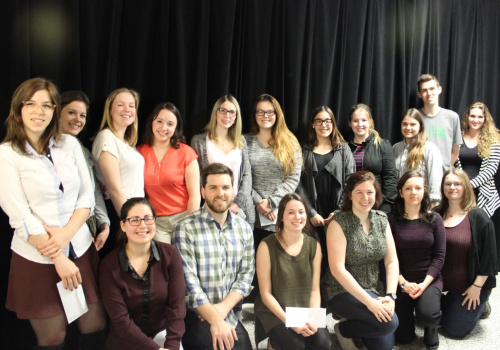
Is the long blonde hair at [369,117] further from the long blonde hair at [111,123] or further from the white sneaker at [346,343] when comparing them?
the long blonde hair at [111,123]

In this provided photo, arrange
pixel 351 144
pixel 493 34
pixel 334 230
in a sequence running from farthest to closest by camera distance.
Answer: pixel 493 34 < pixel 351 144 < pixel 334 230

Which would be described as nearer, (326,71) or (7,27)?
(7,27)

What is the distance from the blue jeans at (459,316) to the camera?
3004mm

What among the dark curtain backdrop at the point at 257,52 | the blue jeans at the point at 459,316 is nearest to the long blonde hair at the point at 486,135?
the dark curtain backdrop at the point at 257,52

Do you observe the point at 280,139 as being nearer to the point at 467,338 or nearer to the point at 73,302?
the point at 73,302

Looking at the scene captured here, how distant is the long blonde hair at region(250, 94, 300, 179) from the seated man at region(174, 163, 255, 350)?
72cm

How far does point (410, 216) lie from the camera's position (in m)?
2.99

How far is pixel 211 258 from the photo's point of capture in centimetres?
245

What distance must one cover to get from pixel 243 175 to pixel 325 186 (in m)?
0.62

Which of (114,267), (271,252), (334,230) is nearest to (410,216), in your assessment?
(334,230)

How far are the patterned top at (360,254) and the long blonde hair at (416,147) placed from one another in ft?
2.74

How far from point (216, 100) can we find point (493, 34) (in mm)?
2754

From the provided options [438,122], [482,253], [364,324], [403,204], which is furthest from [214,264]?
[438,122]

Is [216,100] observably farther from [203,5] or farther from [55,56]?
[55,56]
